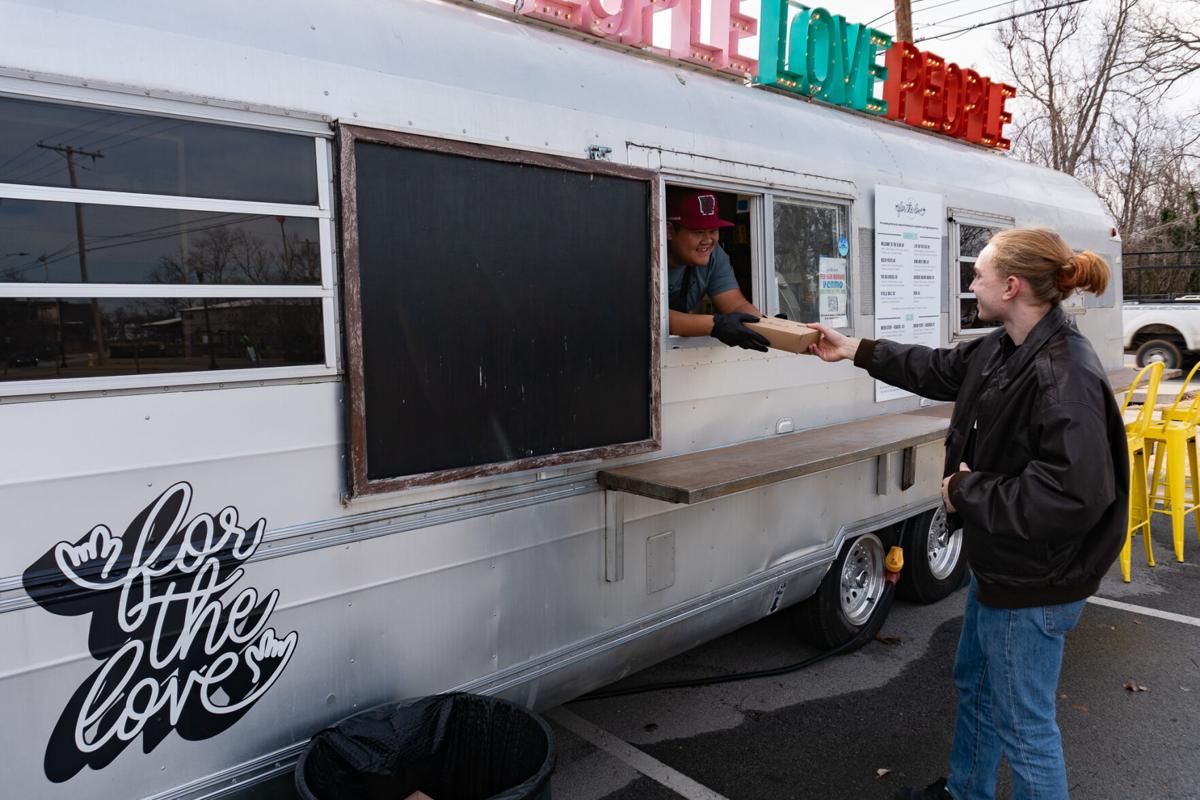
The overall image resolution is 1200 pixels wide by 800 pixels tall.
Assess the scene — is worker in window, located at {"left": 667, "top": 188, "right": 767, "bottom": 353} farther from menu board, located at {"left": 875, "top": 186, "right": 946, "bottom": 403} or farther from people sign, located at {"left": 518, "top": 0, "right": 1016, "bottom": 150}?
menu board, located at {"left": 875, "top": 186, "right": 946, "bottom": 403}

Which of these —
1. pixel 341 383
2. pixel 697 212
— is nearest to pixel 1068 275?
pixel 697 212

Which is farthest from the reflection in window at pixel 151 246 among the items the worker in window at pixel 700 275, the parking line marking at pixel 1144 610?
the parking line marking at pixel 1144 610

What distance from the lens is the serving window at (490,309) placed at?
97.9 inches

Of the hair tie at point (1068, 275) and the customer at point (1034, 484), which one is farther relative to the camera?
the hair tie at point (1068, 275)

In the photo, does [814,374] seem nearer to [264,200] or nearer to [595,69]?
[595,69]

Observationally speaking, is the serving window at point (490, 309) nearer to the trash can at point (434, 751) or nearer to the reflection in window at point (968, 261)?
the trash can at point (434, 751)

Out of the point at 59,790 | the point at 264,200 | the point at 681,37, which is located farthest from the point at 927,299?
the point at 59,790

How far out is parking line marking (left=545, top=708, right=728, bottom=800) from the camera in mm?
3412

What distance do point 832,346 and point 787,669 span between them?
5.99ft

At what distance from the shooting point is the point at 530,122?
294 cm

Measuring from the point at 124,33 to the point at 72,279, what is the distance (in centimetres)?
60

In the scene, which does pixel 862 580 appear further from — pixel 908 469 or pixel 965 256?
pixel 965 256

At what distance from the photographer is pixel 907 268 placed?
475cm

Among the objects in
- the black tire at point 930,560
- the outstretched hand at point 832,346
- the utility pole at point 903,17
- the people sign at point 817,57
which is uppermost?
the utility pole at point 903,17
